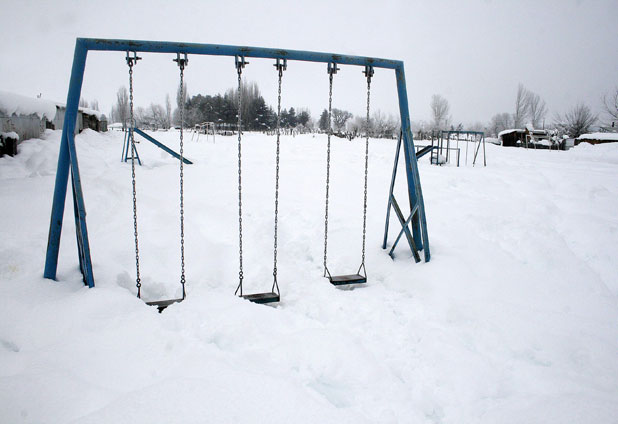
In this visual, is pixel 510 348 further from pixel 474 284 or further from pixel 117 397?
pixel 117 397

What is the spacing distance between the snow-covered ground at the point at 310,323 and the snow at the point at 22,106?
2.51 meters

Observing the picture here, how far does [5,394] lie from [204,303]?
4.39ft

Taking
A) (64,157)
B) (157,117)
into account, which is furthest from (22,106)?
(157,117)

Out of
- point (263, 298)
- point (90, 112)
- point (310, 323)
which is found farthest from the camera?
point (90, 112)

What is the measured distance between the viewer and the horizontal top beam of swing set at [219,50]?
2.97 meters

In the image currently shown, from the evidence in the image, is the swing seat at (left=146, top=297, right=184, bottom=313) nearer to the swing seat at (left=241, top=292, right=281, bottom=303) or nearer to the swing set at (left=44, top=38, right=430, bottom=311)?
the swing set at (left=44, top=38, right=430, bottom=311)

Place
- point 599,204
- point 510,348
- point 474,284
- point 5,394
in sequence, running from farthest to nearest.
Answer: point 599,204 → point 474,284 → point 510,348 → point 5,394

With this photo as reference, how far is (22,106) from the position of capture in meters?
7.07

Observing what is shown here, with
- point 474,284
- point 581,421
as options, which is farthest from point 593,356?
point 474,284

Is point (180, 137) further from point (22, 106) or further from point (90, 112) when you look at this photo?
point (90, 112)

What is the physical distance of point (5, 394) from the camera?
1685 mm

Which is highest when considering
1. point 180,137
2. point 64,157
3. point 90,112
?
point 90,112

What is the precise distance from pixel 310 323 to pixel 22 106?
318 inches

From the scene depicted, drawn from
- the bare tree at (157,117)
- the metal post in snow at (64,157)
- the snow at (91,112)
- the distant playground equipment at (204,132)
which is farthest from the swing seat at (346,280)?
the bare tree at (157,117)
